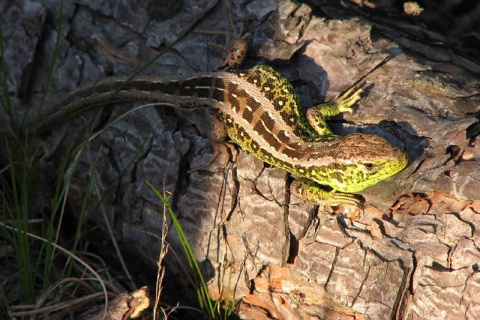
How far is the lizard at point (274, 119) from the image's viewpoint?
366cm

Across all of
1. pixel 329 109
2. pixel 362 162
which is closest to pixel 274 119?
pixel 329 109

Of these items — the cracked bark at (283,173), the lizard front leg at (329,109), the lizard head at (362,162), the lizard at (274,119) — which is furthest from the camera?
the lizard front leg at (329,109)

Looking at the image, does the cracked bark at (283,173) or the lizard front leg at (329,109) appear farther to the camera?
the lizard front leg at (329,109)

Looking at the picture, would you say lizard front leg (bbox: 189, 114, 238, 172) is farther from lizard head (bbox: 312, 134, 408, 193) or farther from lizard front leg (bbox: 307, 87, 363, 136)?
lizard head (bbox: 312, 134, 408, 193)

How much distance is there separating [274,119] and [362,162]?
2.97ft

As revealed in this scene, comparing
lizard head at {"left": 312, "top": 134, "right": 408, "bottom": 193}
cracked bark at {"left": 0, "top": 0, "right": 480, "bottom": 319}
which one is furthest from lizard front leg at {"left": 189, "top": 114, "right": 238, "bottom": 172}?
lizard head at {"left": 312, "top": 134, "right": 408, "bottom": 193}

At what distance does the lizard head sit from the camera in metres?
3.41

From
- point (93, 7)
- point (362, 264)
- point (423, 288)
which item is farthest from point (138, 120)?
point (423, 288)

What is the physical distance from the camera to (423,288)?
3049 millimetres

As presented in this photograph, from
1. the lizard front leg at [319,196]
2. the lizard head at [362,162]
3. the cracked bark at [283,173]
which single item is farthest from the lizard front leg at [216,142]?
the lizard head at [362,162]

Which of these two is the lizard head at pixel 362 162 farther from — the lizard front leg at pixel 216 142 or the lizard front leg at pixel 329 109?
the lizard front leg at pixel 216 142

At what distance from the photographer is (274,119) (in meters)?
4.21

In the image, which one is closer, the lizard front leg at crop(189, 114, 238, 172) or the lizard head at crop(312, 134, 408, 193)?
the lizard head at crop(312, 134, 408, 193)

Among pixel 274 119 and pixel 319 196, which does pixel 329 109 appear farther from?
pixel 319 196
